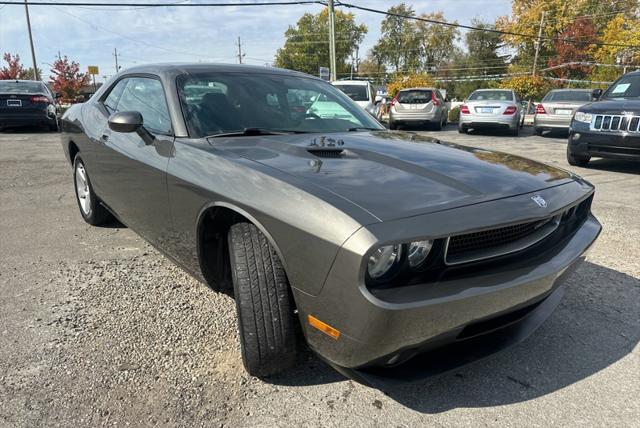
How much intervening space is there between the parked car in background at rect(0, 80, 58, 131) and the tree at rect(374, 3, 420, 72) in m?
60.9

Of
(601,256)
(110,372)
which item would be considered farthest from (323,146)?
(601,256)

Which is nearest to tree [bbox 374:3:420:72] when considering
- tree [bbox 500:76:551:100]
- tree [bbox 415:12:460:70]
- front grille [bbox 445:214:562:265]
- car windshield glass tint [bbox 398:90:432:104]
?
tree [bbox 415:12:460:70]

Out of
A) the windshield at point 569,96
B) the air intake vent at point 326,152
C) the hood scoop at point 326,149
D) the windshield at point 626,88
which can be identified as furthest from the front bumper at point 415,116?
the air intake vent at point 326,152

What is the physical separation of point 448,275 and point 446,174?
547 millimetres

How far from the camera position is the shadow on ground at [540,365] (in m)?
2.00

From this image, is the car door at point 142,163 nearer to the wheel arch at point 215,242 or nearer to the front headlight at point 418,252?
the wheel arch at point 215,242

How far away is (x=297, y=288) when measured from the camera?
5.75 feet

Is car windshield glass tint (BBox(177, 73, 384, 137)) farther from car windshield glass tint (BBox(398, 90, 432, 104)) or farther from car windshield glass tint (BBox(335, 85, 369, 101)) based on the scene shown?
car windshield glass tint (BBox(398, 90, 432, 104))

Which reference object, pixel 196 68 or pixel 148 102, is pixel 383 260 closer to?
pixel 196 68

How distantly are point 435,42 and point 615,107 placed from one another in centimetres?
6586

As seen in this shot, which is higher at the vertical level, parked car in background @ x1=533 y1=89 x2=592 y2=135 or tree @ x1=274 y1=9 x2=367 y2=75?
tree @ x1=274 y1=9 x2=367 y2=75

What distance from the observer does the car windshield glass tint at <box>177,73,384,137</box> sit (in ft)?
8.84

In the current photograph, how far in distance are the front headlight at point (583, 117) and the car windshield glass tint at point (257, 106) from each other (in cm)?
521

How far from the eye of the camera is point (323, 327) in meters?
1.70
